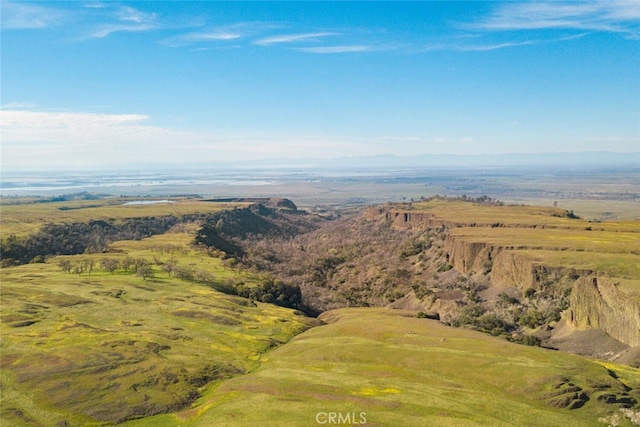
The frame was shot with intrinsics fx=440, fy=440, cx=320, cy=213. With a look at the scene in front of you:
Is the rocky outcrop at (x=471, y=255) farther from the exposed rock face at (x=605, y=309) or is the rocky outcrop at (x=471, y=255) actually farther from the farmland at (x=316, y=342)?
the exposed rock face at (x=605, y=309)

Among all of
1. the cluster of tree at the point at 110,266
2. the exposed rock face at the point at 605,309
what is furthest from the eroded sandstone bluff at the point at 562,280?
the cluster of tree at the point at 110,266

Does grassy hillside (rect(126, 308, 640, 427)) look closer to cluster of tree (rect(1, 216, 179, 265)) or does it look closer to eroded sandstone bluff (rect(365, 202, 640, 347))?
eroded sandstone bluff (rect(365, 202, 640, 347))

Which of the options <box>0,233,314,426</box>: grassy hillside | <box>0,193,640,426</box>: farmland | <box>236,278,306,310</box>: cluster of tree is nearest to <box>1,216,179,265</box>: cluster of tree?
<box>0,193,640,426</box>: farmland

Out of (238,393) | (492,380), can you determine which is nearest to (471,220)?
(492,380)

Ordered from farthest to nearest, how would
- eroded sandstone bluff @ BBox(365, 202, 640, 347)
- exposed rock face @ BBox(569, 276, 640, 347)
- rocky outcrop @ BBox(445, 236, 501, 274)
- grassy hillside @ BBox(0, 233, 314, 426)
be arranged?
rocky outcrop @ BBox(445, 236, 501, 274), eroded sandstone bluff @ BBox(365, 202, 640, 347), exposed rock face @ BBox(569, 276, 640, 347), grassy hillside @ BBox(0, 233, 314, 426)

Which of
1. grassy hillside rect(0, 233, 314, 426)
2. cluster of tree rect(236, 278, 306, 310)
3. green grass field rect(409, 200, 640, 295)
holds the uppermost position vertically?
green grass field rect(409, 200, 640, 295)

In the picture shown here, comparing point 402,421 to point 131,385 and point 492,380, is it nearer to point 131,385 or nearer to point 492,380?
point 492,380
